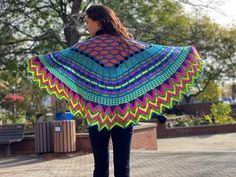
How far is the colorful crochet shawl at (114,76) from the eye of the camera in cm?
296

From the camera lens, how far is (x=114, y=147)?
3012 millimetres

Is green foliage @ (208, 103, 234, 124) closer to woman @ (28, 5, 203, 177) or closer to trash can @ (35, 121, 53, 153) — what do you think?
trash can @ (35, 121, 53, 153)

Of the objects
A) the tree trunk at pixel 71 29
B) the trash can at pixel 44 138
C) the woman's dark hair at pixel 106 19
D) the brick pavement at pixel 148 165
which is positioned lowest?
the brick pavement at pixel 148 165

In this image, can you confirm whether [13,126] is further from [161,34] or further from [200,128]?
[200,128]

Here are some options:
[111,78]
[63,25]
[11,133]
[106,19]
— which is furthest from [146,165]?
[63,25]

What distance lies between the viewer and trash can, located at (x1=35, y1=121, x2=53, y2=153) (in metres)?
9.92

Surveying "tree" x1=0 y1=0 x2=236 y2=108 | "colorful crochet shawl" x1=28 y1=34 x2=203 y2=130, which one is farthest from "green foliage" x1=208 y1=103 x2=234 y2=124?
"colorful crochet shawl" x1=28 y1=34 x2=203 y2=130

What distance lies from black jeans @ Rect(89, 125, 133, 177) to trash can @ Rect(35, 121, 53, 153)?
23.2 feet

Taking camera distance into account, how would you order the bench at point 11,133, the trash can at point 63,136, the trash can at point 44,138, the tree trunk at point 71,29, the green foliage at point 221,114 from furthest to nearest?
the green foliage at point 221,114 < the tree trunk at point 71,29 < the bench at point 11,133 < the trash can at point 44,138 < the trash can at point 63,136

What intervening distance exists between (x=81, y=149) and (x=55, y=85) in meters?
7.02

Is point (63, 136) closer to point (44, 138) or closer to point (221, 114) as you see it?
point (44, 138)

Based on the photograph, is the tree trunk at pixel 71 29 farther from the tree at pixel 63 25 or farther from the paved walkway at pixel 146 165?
the paved walkway at pixel 146 165

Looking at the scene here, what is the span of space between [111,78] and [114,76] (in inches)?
1.1

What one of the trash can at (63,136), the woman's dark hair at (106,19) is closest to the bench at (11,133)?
the trash can at (63,136)
